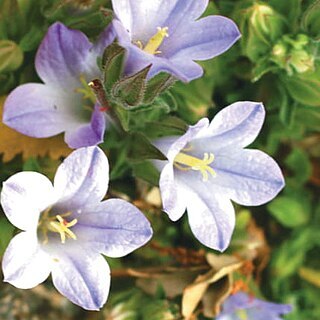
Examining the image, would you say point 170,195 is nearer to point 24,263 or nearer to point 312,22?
point 24,263

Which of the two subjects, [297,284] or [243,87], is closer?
[243,87]

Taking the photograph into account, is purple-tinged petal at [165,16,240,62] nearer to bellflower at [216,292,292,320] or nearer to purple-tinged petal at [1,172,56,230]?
purple-tinged petal at [1,172,56,230]

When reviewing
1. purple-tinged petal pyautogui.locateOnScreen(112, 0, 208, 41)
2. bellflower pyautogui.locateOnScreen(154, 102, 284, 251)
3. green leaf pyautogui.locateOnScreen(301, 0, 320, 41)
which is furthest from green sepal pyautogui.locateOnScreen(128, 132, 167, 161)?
green leaf pyautogui.locateOnScreen(301, 0, 320, 41)

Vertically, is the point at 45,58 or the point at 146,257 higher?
the point at 45,58

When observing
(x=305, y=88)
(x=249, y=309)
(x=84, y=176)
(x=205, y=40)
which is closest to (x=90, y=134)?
(x=84, y=176)

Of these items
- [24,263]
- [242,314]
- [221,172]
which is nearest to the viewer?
[24,263]

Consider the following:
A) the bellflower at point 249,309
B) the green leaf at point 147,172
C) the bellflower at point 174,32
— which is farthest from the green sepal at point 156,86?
the bellflower at point 249,309

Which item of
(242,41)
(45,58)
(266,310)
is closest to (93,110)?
(45,58)

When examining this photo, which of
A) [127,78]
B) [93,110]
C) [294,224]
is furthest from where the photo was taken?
[294,224]

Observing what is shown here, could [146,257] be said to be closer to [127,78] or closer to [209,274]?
[209,274]
